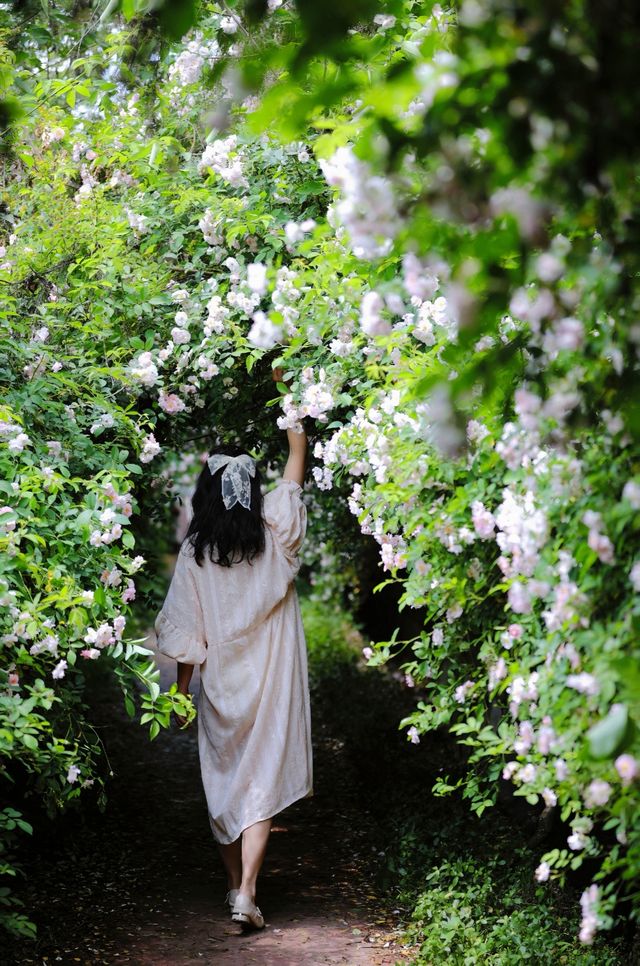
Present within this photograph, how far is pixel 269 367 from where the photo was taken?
4.80 metres

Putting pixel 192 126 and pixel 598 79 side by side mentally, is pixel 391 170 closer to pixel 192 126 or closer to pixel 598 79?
pixel 598 79

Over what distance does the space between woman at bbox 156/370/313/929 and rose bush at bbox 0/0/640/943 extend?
1.18 feet

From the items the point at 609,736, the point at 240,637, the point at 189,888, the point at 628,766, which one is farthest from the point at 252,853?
the point at 609,736

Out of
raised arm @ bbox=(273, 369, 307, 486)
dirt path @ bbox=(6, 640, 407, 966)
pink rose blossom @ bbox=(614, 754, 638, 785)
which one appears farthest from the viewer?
raised arm @ bbox=(273, 369, 307, 486)

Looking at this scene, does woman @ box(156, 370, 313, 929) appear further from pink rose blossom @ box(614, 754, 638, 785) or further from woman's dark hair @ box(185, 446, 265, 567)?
pink rose blossom @ box(614, 754, 638, 785)

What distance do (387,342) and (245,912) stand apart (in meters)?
2.13

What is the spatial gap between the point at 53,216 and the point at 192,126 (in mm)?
755

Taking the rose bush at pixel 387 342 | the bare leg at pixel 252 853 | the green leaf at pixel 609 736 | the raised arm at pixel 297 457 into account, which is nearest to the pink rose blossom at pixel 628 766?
the rose bush at pixel 387 342

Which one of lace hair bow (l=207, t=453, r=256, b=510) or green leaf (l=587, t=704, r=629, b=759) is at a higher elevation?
green leaf (l=587, t=704, r=629, b=759)

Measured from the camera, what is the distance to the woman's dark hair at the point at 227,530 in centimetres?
418

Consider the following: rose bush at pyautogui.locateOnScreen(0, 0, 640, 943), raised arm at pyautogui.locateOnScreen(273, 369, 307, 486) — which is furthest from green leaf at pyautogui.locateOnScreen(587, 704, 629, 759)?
raised arm at pyautogui.locateOnScreen(273, 369, 307, 486)

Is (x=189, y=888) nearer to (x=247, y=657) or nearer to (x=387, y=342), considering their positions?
(x=247, y=657)

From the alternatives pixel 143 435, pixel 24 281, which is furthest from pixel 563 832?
pixel 24 281

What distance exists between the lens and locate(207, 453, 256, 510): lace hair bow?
416 centimetres
